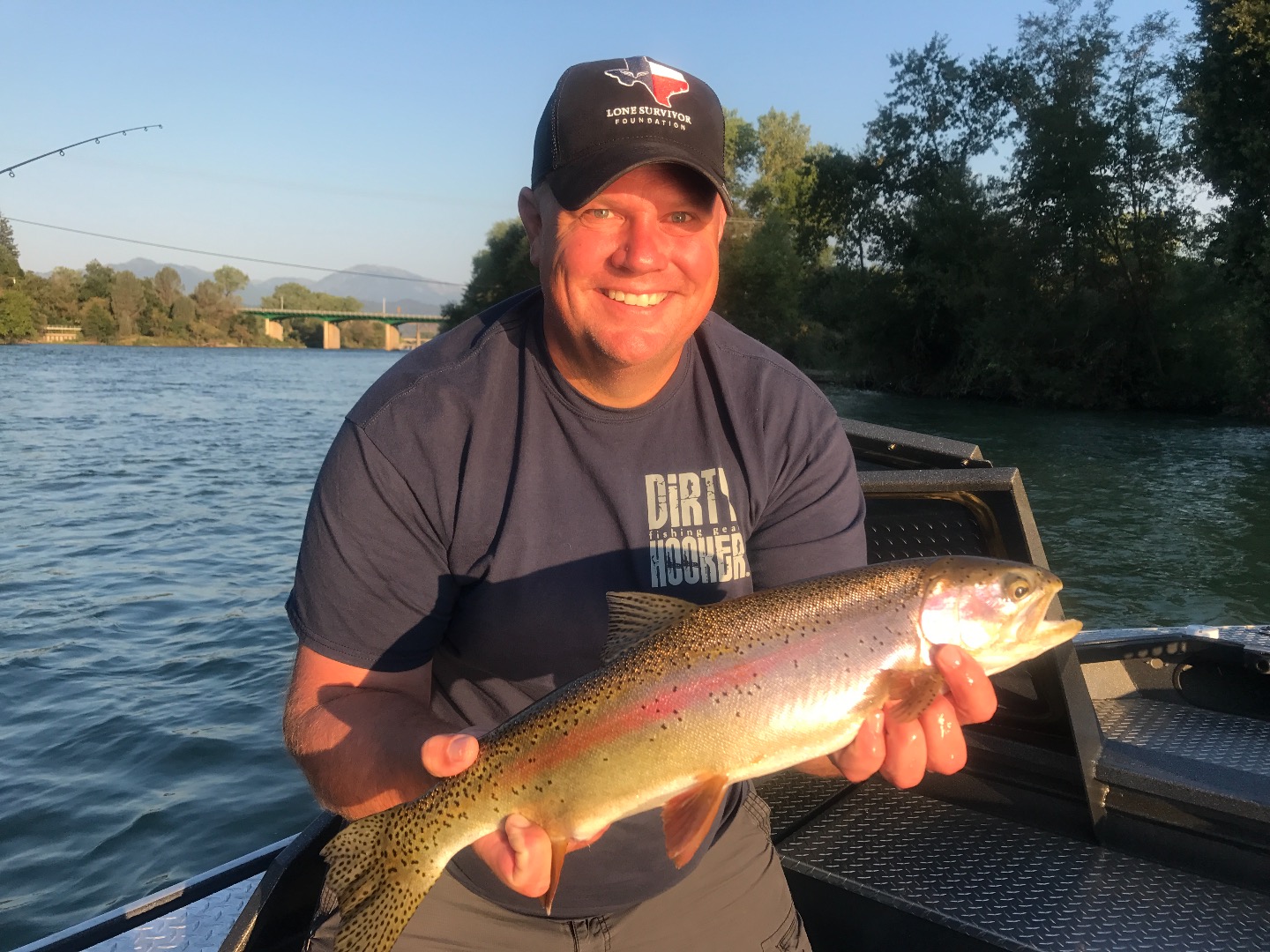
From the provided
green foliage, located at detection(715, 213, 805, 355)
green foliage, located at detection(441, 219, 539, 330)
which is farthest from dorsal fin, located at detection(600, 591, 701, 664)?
green foliage, located at detection(441, 219, 539, 330)

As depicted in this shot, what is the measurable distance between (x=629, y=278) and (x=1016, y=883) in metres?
2.49

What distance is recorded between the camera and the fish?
7.66 feet

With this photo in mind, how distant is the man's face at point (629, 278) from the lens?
2.69m

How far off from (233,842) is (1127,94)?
128ft

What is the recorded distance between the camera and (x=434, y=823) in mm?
2336

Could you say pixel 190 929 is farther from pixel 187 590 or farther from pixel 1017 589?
pixel 187 590

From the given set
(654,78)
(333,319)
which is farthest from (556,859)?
(333,319)

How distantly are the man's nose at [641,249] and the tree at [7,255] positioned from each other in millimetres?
98173

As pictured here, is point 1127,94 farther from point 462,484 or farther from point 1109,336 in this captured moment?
point 462,484

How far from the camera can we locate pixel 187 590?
11.9m

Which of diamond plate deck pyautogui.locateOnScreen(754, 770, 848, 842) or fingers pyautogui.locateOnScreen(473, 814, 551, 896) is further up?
fingers pyautogui.locateOnScreen(473, 814, 551, 896)

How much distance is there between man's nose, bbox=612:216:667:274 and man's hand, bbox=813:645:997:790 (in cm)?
123

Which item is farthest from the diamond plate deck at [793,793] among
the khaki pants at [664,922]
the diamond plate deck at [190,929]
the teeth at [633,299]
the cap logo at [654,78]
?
the cap logo at [654,78]

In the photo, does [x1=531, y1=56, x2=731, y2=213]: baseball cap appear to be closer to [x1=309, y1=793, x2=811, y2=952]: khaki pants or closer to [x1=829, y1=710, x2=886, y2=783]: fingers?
[x1=829, y1=710, x2=886, y2=783]: fingers
